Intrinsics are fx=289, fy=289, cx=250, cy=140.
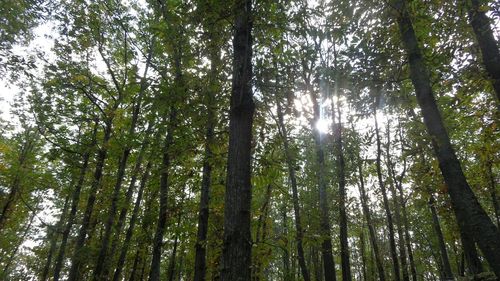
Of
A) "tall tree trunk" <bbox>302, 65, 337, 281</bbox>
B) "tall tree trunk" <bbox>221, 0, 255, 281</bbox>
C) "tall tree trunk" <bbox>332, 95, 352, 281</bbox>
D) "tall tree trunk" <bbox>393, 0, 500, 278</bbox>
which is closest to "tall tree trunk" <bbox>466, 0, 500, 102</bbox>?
"tall tree trunk" <bbox>393, 0, 500, 278</bbox>

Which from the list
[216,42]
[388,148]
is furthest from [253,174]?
[388,148]

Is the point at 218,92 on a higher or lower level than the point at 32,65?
lower

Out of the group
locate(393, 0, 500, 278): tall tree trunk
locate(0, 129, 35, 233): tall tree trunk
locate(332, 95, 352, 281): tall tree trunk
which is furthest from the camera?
locate(0, 129, 35, 233): tall tree trunk

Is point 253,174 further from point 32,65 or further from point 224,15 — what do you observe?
point 32,65

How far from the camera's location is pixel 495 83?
5.73 m

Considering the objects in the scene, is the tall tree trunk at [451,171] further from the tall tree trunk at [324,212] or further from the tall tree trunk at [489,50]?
the tall tree trunk at [324,212]

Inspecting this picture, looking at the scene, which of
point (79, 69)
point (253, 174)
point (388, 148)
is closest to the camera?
point (253, 174)

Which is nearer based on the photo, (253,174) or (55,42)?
(253,174)

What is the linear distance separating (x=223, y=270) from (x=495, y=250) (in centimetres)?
376

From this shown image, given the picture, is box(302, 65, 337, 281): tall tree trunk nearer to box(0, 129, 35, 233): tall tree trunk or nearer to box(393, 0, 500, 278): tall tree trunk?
box(393, 0, 500, 278): tall tree trunk

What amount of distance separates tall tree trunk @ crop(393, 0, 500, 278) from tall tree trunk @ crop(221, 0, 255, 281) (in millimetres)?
2872

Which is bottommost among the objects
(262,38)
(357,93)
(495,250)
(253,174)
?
(495,250)

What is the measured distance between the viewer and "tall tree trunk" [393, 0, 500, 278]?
412cm

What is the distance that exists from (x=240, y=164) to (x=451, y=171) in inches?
140
